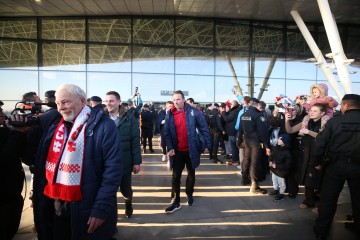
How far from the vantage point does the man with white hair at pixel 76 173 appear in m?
2.06

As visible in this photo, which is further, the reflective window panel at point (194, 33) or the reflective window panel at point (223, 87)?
the reflective window panel at point (223, 87)

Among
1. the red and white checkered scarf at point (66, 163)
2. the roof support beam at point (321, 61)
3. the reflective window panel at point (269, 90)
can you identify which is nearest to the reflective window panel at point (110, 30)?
the reflective window panel at point (269, 90)

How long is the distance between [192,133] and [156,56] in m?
12.8

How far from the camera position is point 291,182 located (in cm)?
502

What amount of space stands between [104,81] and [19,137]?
546 inches

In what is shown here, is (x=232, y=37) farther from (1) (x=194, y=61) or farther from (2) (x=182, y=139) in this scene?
(2) (x=182, y=139)

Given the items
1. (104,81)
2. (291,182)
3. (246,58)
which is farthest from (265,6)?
(291,182)

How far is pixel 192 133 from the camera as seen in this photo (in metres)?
4.38

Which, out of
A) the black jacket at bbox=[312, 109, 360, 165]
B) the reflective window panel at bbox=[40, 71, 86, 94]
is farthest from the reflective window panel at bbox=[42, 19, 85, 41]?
the black jacket at bbox=[312, 109, 360, 165]

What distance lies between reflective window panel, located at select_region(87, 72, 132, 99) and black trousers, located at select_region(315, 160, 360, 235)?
13899 mm

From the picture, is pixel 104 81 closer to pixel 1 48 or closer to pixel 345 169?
pixel 1 48

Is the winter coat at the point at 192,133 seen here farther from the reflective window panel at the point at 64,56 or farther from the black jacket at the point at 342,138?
the reflective window panel at the point at 64,56

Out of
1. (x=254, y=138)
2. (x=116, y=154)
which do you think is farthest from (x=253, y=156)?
(x=116, y=154)

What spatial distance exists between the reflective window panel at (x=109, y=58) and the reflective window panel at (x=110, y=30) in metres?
0.48
